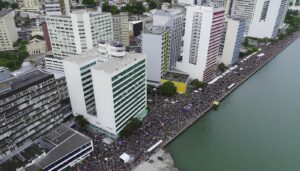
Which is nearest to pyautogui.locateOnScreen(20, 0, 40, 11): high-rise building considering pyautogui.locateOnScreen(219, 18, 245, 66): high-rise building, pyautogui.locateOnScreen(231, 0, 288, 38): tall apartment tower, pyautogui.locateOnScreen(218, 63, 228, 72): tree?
pyautogui.locateOnScreen(231, 0, 288, 38): tall apartment tower

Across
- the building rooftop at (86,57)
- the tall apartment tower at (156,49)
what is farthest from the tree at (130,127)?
the tall apartment tower at (156,49)

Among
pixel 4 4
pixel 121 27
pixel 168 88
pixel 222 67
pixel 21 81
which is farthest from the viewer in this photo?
pixel 4 4

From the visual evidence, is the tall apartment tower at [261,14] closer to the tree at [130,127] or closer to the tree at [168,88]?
the tree at [168,88]

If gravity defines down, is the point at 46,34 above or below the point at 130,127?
above

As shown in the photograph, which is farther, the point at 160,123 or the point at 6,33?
the point at 6,33

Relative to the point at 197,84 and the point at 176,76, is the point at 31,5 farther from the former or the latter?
the point at 197,84

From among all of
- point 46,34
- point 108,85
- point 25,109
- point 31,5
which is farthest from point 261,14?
point 31,5

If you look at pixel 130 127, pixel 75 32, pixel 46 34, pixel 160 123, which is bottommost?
pixel 160 123

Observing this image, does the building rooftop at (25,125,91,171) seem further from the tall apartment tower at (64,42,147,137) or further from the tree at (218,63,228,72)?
the tree at (218,63,228,72)
